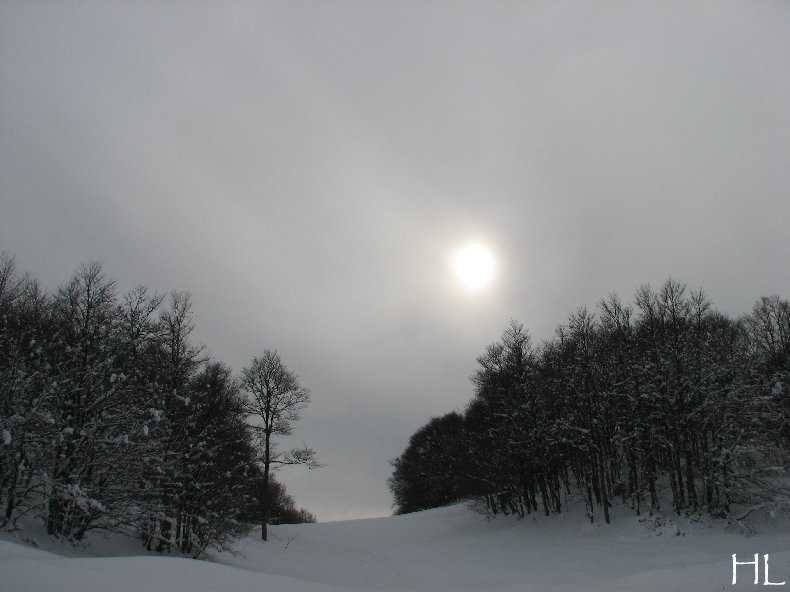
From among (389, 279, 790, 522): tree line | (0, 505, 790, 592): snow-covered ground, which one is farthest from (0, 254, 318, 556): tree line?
(389, 279, 790, 522): tree line

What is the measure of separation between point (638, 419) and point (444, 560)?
13.9 metres

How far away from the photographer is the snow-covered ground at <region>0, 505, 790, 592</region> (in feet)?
31.7

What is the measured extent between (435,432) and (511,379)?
107 ft

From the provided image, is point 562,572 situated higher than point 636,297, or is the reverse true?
point 636,297

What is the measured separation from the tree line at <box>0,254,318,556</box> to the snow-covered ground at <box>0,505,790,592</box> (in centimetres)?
153

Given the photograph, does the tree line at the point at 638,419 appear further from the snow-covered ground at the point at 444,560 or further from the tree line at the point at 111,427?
the tree line at the point at 111,427

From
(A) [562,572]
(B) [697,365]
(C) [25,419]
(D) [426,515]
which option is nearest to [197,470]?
(C) [25,419]

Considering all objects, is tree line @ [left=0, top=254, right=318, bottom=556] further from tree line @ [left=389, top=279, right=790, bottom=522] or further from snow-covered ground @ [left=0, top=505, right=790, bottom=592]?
tree line @ [left=389, top=279, right=790, bottom=522]

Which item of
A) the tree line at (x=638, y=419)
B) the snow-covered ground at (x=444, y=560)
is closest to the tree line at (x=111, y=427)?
the snow-covered ground at (x=444, y=560)

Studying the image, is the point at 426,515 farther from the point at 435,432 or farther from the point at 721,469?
the point at 721,469

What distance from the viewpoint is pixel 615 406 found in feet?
106

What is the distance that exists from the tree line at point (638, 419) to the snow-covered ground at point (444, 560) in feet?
7.36

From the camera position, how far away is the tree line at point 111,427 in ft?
54.3

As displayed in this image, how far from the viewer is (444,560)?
1109 inches
